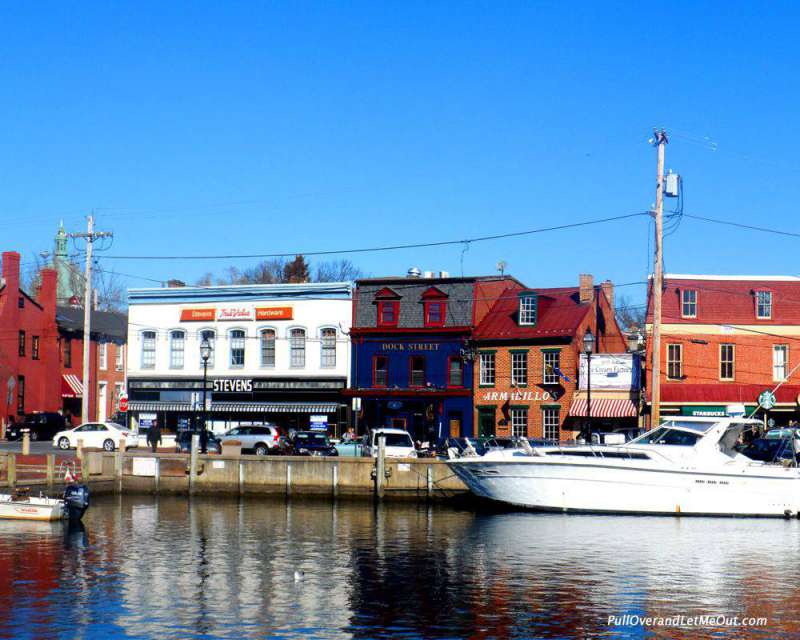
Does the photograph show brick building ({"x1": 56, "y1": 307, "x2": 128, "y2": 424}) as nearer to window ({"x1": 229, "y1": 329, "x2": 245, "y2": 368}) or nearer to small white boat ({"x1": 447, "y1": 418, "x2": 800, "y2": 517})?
window ({"x1": 229, "y1": 329, "x2": 245, "y2": 368})

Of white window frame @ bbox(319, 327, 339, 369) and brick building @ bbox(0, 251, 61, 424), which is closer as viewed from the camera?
white window frame @ bbox(319, 327, 339, 369)

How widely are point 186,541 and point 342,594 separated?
32.7 feet

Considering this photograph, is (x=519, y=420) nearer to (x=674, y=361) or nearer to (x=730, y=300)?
(x=674, y=361)

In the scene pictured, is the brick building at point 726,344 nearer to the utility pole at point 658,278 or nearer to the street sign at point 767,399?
A: the street sign at point 767,399

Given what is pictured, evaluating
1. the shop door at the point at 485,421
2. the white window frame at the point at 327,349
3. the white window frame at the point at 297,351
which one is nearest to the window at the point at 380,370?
the white window frame at the point at 327,349

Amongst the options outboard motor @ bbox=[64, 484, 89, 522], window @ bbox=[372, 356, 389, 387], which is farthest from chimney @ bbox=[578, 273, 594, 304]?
outboard motor @ bbox=[64, 484, 89, 522]

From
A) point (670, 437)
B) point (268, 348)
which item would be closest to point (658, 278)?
point (670, 437)

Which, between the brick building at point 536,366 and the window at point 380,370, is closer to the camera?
the brick building at point 536,366

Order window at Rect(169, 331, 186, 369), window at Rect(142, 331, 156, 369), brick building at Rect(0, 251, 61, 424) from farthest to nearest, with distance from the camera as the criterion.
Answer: brick building at Rect(0, 251, 61, 424), window at Rect(142, 331, 156, 369), window at Rect(169, 331, 186, 369)

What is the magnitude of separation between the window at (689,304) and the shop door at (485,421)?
12295mm

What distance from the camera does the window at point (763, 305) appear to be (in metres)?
62.4

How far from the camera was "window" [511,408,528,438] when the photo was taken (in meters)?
63.2

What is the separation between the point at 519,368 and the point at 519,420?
300 centimetres

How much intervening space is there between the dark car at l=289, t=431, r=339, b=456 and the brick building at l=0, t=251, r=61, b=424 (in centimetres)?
2932
